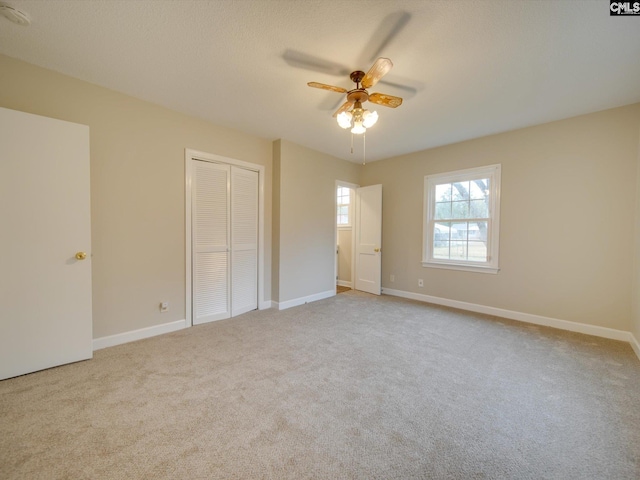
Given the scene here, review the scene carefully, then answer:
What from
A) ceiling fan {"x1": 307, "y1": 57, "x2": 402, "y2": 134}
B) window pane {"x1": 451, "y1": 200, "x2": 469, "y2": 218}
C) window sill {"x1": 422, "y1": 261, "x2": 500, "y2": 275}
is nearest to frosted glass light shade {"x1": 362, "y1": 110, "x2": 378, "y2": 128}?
ceiling fan {"x1": 307, "y1": 57, "x2": 402, "y2": 134}

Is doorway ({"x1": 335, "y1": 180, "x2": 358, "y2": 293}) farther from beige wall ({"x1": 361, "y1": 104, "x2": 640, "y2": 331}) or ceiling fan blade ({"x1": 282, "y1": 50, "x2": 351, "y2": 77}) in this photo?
ceiling fan blade ({"x1": 282, "y1": 50, "x2": 351, "y2": 77})

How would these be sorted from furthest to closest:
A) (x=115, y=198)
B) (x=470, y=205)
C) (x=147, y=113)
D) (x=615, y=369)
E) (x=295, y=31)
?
(x=470, y=205), (x=147, y=113), (x=115, y=198), (x=615, y=369), (x=295, y=31)

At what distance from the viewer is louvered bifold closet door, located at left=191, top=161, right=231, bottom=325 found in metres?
3.28

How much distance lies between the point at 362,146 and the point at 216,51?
2659 millimetres

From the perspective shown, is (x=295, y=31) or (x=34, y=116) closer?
(x=295, y=31)

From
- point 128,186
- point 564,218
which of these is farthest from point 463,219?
point 128,186

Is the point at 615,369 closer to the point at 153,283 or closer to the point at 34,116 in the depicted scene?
the point at 153,283

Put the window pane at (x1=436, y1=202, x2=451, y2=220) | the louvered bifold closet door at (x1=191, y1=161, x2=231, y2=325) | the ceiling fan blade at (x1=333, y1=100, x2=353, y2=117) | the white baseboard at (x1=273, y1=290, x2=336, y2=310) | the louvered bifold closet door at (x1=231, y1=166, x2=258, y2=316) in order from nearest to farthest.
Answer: the ceiling fan blade at (x1=333, y1=100, x2=353, y2=117)
the louvered bifold closet door at (x1=191, y1=161, x2=231, y2=325)
the louvered bifold closet door at (x1=231, y1=166, x2=258, y2=316)
the white baseboard at (x1=273, y1=290, x2=336, y2=310)
the window pane at (x1=436, y1=202, x2=451, y2=220)

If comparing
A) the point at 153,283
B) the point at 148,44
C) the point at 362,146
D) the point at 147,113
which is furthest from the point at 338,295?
the point at 148,44

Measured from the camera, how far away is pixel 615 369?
7.42ft

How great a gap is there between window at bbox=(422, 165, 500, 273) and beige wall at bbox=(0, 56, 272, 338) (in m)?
3.66

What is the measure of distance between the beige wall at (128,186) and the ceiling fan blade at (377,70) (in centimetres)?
227

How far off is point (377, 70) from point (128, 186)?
8.85 feet

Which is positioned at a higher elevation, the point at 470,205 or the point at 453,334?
the point at 470,205
